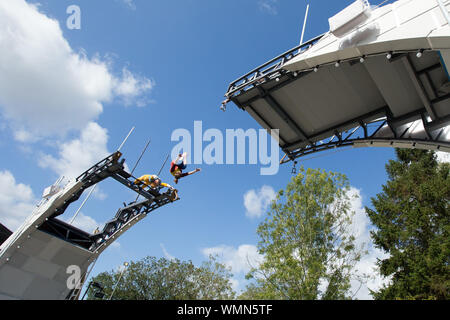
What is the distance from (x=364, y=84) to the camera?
8398mm

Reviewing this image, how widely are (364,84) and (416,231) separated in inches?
612

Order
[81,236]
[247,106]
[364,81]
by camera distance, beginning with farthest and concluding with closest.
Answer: [81,236] → [247,106] → [364,81]

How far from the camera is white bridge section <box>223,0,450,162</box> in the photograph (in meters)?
5.85

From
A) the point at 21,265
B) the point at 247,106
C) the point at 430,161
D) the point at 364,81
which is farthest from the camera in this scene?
the point at 430,161

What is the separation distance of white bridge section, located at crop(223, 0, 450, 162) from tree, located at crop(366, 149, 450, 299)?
12.1 meters

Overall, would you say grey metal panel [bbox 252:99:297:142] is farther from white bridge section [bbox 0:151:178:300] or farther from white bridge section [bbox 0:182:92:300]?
white bridge section [bbox 0:182:92:300]

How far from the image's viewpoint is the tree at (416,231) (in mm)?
16062

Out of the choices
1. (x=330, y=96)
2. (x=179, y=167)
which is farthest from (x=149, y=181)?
(x=330, y=96)

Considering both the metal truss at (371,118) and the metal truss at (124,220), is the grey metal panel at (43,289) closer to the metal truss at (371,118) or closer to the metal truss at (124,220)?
the metal truss at (124,220)

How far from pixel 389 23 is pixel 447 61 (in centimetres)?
151

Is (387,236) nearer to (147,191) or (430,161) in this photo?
(430,161)

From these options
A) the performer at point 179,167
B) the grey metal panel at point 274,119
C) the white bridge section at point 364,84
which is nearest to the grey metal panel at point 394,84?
the white bridge section at point 364,84
